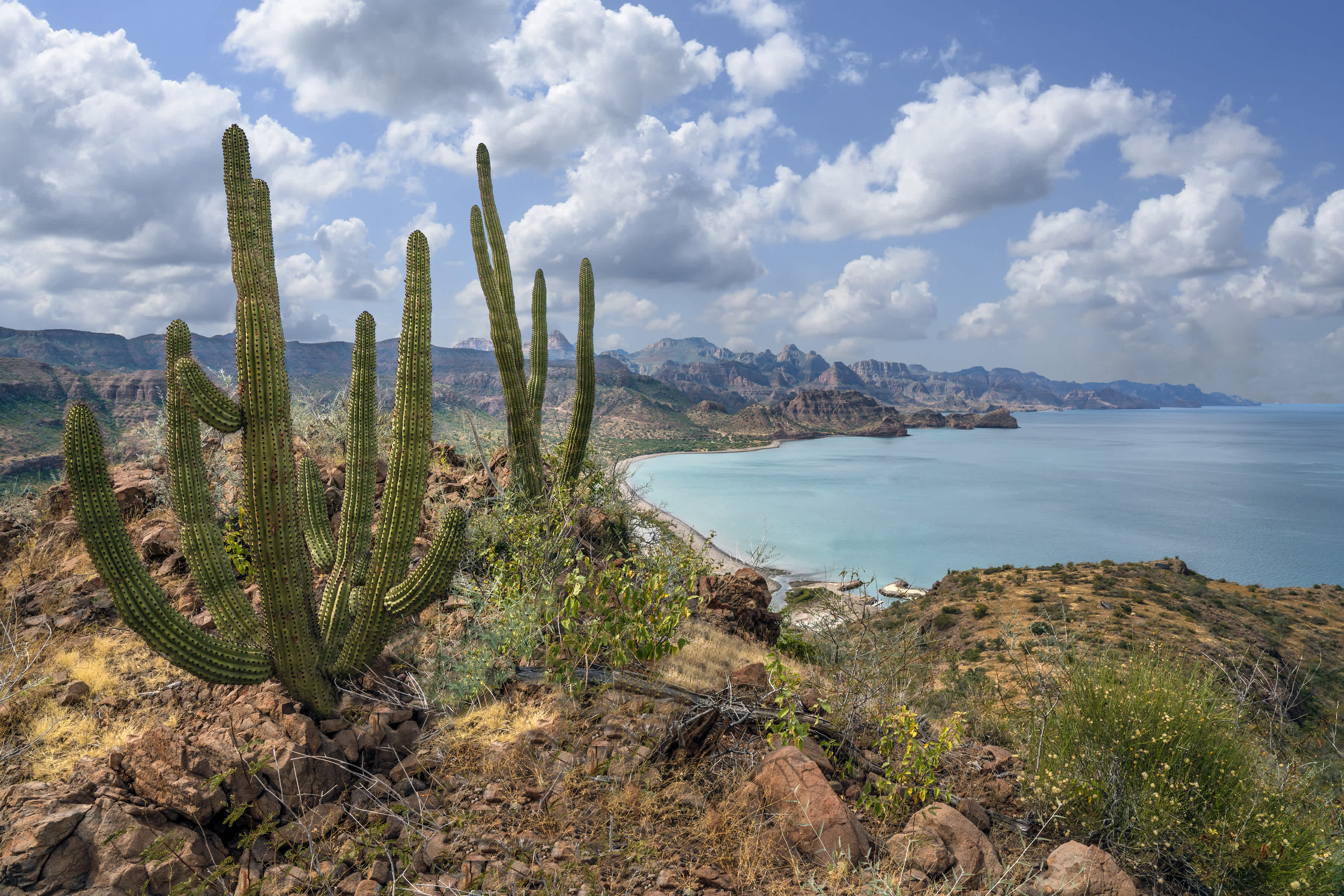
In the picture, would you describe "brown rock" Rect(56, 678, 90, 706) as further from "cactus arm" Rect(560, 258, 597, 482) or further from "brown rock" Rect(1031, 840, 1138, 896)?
"brown rock" Rect(1031, 840, 1138, 896)

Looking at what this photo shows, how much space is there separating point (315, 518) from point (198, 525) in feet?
6.84

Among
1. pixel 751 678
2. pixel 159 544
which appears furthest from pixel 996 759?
pixel 159 544

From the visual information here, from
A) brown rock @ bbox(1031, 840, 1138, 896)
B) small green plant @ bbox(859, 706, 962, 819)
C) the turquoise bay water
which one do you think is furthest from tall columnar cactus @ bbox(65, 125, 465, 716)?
the turquoise bay water

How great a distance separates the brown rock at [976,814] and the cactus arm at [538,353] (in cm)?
796

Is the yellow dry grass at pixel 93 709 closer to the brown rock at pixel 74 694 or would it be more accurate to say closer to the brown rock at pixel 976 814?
the brown rock at pixel 74 694

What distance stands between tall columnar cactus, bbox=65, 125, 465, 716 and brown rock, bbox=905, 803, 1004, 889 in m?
4.59

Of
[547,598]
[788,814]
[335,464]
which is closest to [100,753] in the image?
[547,598]

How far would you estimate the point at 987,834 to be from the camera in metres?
4.48

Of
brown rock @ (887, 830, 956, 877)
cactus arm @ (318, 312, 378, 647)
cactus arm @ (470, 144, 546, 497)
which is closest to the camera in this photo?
brown rock @ (887, 830, 956, 877)

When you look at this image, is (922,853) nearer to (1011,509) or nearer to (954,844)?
(954,844)

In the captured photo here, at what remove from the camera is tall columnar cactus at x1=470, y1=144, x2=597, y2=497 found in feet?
32.4

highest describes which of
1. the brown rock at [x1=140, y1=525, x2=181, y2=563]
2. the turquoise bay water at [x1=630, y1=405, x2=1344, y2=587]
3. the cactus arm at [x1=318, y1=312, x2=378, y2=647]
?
the cactus arm at [x1=318, y1=312, x2=378, y2=647]

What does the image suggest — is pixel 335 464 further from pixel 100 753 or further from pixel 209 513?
pixel 100 753

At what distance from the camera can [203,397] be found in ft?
15.2
